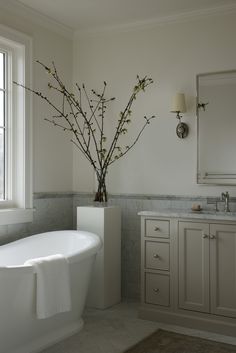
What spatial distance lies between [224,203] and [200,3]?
67.8 inches

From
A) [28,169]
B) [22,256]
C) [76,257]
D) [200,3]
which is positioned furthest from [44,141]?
[200,3]

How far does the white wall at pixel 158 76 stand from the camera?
4027mm

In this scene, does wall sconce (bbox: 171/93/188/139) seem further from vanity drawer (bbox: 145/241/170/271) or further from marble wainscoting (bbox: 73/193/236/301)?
vanity drawer (bbox: 145/241/170/271)

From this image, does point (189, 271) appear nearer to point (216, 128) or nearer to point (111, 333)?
point (111, 333)

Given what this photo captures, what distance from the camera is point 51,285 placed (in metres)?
2.92

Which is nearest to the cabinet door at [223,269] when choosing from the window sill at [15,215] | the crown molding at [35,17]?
the window sill at [15,215]

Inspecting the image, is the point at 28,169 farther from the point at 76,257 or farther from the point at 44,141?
the point at 76,257

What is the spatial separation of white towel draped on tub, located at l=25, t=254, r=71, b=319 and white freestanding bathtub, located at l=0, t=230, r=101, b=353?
46mm

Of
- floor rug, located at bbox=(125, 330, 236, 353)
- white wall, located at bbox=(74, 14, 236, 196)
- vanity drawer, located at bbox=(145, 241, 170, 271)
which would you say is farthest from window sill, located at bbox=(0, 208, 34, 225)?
floor rug, located at bbox=(125, 330, 236, 353)

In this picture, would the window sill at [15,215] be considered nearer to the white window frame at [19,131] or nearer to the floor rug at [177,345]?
the white window frame at [19,131]

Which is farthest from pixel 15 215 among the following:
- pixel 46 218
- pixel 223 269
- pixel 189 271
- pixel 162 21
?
pixel 162 21

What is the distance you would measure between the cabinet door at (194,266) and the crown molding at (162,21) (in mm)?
1868

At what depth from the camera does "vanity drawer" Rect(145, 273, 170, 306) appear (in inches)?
147

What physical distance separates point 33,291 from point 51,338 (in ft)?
1.73
